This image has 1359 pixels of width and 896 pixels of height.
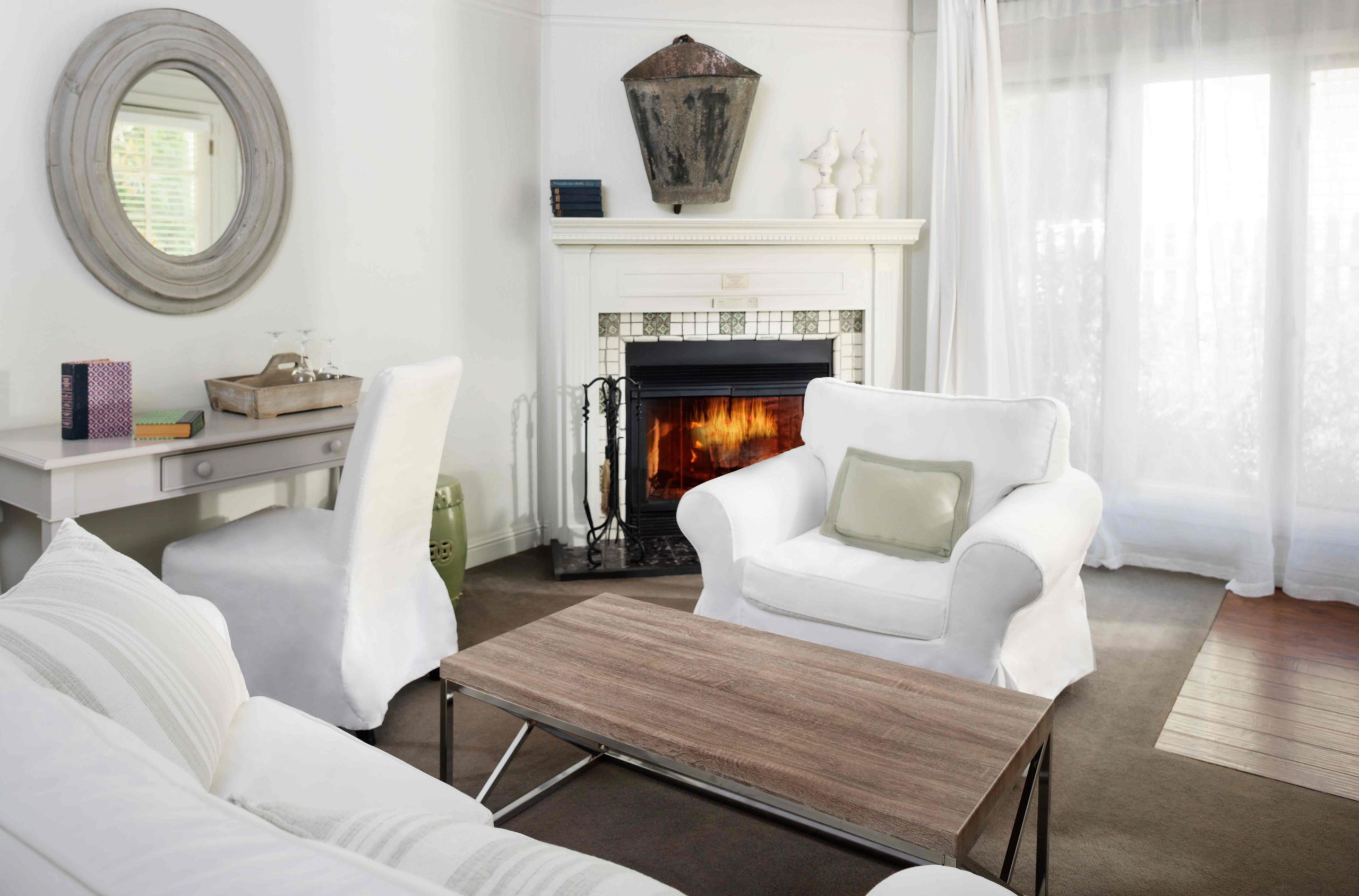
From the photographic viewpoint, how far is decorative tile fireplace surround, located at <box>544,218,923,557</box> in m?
4.17

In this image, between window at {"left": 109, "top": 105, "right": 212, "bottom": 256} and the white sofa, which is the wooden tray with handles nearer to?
window at {"left": 109, "top": 105, "right": 212, "bottom": 256}

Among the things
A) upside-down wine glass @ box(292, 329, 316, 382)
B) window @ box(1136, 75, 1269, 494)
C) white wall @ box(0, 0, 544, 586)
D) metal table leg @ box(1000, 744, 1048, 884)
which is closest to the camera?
metal table leg @ box(1000, 744, 1048, 884)

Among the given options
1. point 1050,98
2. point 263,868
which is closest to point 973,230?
point 1050,98

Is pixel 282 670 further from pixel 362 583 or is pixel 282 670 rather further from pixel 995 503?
pixel 995 503

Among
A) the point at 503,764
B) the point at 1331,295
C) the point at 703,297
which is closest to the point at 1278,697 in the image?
the point at 1331,295

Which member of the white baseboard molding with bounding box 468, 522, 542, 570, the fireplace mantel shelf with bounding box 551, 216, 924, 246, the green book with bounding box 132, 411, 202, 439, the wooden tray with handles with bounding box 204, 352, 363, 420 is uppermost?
the fireplace mantel shelf with bounding box 551, 216, 924, 246

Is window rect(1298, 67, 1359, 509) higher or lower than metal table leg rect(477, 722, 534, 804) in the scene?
higher

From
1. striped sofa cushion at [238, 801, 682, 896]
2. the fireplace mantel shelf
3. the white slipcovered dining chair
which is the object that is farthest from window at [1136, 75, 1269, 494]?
striped sofa cushion at [238, 801, 682, 896]

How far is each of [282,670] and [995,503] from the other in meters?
1.97

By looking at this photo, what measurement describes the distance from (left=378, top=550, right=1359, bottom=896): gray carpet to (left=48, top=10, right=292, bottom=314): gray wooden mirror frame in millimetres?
1410

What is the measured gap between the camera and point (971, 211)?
14.0 feet

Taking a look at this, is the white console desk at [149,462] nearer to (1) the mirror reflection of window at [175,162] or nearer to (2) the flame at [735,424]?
(1) the mirror reflection of window at [175,162]

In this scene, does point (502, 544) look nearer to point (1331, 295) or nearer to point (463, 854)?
point (1331, 295)

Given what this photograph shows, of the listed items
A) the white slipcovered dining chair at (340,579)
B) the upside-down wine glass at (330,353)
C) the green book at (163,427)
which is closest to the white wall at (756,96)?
the upside-down wine glass at (330,353)
